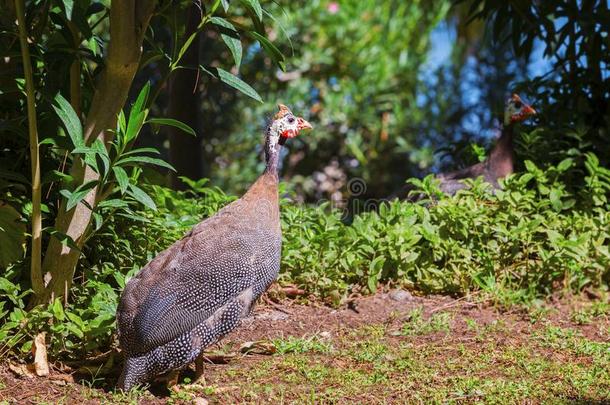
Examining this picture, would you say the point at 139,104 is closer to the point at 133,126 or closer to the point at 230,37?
the point at 133,126

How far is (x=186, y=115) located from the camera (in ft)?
20.7

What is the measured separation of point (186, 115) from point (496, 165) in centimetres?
216

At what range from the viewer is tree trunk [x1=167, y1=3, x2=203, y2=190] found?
6188 mm

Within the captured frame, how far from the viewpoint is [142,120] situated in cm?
400

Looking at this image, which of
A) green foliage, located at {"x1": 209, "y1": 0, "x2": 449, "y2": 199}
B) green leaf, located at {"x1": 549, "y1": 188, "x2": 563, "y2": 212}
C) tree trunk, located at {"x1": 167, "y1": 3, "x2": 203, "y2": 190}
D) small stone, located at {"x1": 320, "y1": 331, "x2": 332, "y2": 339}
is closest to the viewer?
small stone, located at {"x1": 320, "y1": 331, "x2": 332, "y2": 339}

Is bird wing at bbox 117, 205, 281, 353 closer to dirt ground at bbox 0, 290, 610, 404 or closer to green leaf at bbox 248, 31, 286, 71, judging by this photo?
dirt ground at bbox 0, 290, 610, 404

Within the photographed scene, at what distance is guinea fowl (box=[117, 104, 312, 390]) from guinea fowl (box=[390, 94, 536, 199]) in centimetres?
232

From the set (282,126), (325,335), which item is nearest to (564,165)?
(325,335)

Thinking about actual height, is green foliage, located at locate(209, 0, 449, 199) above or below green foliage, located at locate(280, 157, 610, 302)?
above

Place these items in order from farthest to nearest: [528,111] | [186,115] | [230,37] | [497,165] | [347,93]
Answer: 1. [347,93]
2. [528,111]
3. [497,165]
4. [186,115]
5. [230,37]

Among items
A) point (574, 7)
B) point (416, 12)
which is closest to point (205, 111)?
point (416, 12)

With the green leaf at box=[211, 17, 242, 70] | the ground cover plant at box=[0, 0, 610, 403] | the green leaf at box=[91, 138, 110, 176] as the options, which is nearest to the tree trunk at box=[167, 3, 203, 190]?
the ground cover plant at box=[0, 0, 610, 403]

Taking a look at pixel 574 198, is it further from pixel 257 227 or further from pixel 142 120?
pixel 142 120

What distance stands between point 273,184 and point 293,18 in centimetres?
529
